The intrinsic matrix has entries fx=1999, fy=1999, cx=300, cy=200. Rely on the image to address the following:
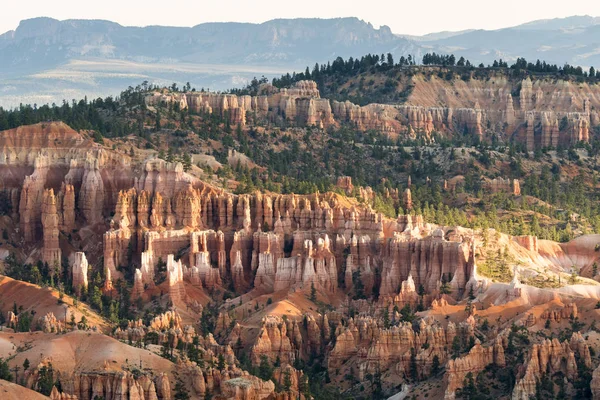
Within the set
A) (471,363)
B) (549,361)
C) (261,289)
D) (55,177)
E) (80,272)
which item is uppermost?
(55,177)

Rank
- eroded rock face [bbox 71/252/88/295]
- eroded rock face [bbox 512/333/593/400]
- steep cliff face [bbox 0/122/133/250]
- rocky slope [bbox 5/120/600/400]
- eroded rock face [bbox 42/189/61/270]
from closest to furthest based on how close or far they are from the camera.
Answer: eroded rock face [bbox 512/333/593/400], rocky slope [bbox 5/120/600/400], eroded rock face [bbox 71/252/88/295], eroded rock face [bbox 42/189/61/270], steep cliff face [bbox 0/122/133/250]

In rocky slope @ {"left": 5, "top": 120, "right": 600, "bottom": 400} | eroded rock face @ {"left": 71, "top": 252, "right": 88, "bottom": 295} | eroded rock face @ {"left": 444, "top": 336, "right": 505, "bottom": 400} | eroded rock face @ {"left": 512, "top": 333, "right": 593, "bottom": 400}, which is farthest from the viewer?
eroded rock face @ {"left": 71, "top": 252, "right": 88, "bottom": 295}

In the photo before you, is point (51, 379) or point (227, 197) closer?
point (51, 379)

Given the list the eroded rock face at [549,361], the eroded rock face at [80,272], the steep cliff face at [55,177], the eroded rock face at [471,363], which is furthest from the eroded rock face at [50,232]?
the eroded rock face at [549,361]

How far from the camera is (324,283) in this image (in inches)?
5679

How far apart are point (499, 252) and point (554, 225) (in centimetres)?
2269

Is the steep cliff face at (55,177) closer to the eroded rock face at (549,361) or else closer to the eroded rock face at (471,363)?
the eroded rock face at (471,363)

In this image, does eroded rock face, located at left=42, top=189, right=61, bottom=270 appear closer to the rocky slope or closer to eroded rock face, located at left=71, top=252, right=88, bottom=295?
the rocky slope

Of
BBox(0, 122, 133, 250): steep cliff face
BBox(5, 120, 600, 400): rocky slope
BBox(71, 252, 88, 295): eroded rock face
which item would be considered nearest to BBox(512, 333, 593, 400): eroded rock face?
BBox(5, 120, 600, 400): rocky slope

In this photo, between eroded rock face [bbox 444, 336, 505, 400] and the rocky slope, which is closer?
the rocky slope

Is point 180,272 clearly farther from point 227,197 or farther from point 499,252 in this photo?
point 499,252

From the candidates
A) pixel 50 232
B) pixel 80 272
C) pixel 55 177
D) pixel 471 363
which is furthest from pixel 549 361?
pixel 55 177

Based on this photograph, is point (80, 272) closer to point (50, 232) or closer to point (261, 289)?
point (50, 232)

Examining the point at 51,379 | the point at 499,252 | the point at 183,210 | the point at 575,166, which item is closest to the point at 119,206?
the point at 183,210
